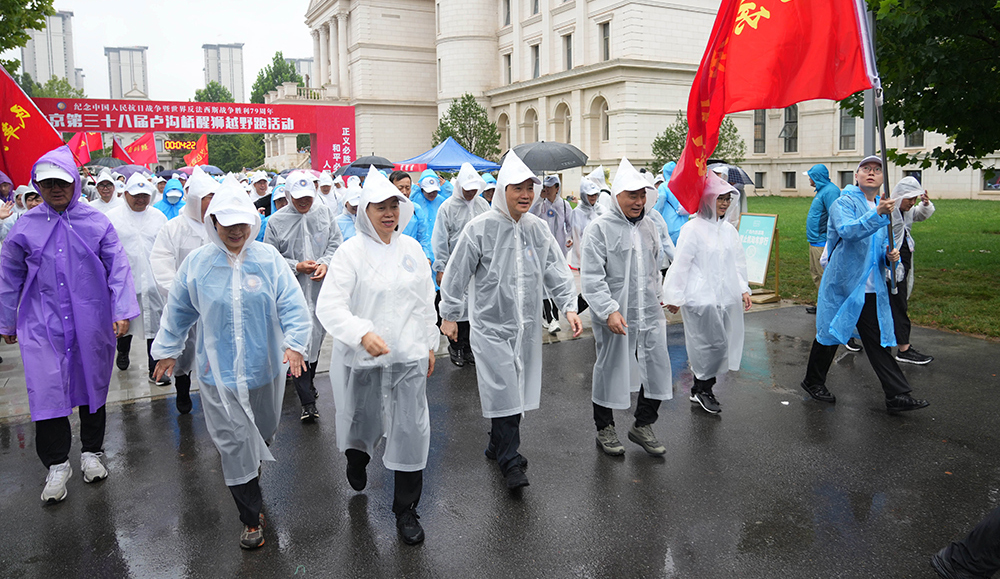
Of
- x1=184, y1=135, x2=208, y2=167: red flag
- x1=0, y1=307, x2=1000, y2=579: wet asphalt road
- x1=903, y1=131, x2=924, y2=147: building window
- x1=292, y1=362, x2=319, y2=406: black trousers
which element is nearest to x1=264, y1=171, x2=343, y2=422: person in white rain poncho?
x1=292, y1=362, x2=319, y2=406: black trousers

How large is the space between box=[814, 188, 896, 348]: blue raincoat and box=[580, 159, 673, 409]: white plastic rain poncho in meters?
1.73

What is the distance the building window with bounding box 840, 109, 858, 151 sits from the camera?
139ft

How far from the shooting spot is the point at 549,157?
1352cm

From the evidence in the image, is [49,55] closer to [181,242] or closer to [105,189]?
[105,189]

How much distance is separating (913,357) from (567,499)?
468cm

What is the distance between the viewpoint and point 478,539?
4.07 m

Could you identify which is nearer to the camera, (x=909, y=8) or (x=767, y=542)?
(x=767, y=542)

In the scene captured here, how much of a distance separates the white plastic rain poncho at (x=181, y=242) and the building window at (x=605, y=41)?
4065 cm

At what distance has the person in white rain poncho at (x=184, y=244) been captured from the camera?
541cm

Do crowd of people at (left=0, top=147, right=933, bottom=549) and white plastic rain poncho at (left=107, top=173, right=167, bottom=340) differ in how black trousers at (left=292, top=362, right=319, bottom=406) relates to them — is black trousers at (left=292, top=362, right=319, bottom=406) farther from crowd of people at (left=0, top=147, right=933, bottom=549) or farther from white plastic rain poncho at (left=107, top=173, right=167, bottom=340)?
white plastic rain poncho at (left=107, top=173, right=167, bottom=340)

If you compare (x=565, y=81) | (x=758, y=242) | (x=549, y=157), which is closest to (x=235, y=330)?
(x=758, y=242)

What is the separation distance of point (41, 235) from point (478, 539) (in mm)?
3250

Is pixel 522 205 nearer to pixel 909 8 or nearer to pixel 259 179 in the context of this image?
pixel 909 8

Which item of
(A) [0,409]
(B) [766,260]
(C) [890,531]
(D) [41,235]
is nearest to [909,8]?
(B) [766,260]
